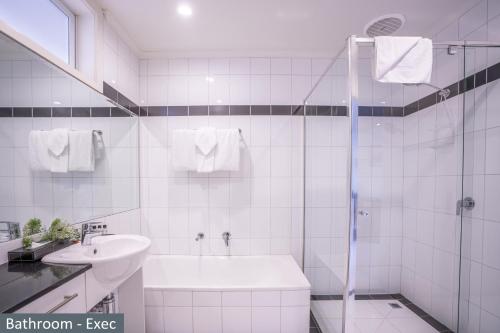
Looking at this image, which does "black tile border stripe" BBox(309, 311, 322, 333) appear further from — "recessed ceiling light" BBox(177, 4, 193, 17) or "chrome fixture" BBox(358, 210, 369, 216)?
"recessed ceiling light" BBox(177, 4, 193, 17)

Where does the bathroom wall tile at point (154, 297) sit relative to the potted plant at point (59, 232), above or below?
below

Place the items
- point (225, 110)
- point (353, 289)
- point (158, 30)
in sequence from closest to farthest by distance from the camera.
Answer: point (353, 289) < point (158, 30) < point (225, 110)

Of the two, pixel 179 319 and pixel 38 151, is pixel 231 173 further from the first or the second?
pixel 38 151

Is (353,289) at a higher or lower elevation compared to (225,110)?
lower

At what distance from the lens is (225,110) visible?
7.50 ft

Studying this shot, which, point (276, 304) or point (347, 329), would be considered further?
point (276, 304)

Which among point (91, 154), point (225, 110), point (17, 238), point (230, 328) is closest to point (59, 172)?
point (91, 154)

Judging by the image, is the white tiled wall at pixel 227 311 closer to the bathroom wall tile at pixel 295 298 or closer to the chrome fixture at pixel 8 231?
the bathroom wall tile at pixel 295 298

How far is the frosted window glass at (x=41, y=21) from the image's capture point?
118cm

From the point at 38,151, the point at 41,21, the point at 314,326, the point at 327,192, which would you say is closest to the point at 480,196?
the point at 327,192

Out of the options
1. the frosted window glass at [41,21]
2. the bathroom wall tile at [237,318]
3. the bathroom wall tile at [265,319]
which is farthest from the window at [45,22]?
the bathroom wall tile at [265,319]

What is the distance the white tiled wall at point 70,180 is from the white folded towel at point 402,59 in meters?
1.93

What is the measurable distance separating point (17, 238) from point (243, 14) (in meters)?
1.99

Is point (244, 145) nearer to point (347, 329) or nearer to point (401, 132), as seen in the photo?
point (401, 132)
